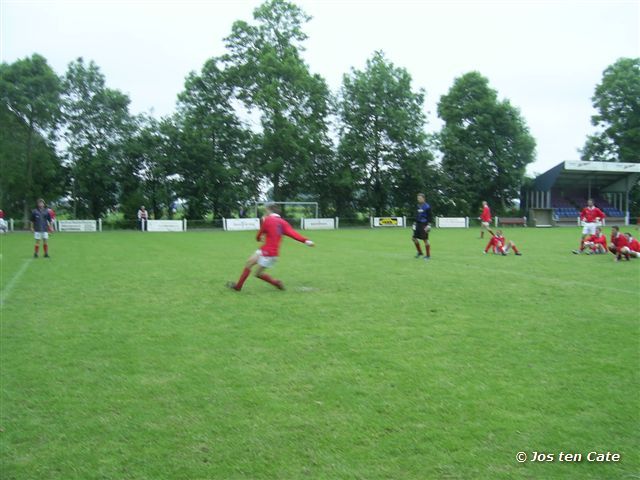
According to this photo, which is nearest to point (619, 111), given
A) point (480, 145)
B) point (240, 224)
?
point (480, 145)

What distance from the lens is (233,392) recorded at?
462cm

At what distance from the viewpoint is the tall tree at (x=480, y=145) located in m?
51.5

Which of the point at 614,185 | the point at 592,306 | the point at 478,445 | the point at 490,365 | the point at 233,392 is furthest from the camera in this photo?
the point at 614,185

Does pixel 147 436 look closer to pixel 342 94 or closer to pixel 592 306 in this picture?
pixel 592 306

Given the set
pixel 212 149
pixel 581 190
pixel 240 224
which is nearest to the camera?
pixel 240 224

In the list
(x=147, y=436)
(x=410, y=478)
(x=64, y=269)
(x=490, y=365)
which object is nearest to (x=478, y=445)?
(x=410, y=478)

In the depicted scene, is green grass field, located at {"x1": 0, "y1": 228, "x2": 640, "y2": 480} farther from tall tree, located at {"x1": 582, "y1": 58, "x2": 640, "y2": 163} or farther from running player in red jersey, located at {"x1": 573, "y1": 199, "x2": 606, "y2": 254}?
tall tree, located at {"x1": 582, "y1": 58, "x2": 640, "y2": 163}

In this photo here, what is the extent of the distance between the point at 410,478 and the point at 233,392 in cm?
191

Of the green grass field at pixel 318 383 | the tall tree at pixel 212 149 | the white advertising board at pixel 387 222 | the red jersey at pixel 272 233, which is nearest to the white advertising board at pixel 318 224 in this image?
the white advertising board at pixel 387 222

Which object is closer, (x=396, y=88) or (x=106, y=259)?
(x=106, y=259)

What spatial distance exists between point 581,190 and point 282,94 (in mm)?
32526

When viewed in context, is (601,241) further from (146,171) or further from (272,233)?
(146,171)

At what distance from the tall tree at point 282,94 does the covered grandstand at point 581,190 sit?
21.1 m

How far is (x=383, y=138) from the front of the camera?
163 feet
